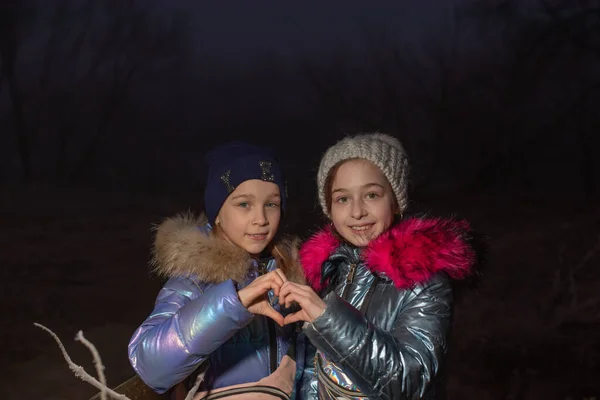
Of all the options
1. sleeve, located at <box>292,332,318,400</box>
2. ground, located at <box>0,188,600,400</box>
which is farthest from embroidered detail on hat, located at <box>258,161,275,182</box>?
ground, located at <box>0,188,600,400</box>

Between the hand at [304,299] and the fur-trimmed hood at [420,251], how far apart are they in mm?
278

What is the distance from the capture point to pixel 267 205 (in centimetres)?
177

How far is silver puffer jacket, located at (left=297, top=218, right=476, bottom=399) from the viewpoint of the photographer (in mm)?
1359

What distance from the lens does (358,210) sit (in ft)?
5.48

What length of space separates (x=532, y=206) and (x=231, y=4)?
156 inches

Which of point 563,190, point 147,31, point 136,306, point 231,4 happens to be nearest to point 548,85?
point 563,190

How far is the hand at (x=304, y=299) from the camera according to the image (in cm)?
136

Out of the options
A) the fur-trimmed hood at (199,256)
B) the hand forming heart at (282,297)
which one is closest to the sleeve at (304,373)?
the fur-trimmed hood at (199,256)

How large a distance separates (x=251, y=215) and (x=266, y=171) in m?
0.14

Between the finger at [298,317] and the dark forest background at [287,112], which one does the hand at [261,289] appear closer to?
the finger at [298,317]

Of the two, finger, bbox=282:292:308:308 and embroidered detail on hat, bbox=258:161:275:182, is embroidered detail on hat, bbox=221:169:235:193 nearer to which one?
embroidered detail on hat, bbox=258:161:275:182

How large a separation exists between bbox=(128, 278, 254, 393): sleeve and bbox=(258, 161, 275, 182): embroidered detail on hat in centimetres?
41

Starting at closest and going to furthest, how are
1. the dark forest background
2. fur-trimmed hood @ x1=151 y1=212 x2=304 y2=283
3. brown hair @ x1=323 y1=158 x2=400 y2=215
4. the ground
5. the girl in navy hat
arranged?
1. the girl in navy hat
2. fur-trimmed hood @ x1=151 y1=212 x2=304 y2=283
3. brown hair @ x1=323 y1=158 x2=400 y2=215
4. the ground
5. the dark forest background

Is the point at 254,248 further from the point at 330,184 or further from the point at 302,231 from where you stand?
the point at 302,231
